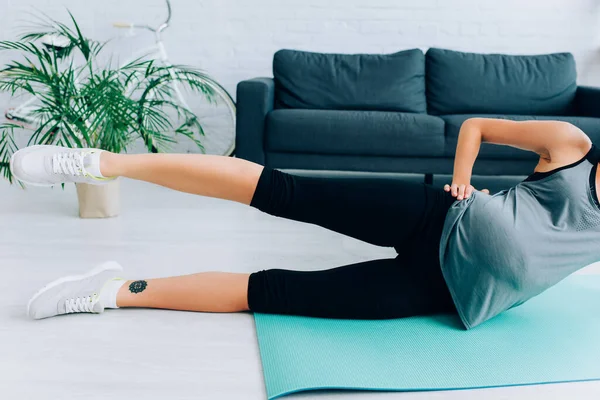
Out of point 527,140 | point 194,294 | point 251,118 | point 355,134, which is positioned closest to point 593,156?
point 527,140

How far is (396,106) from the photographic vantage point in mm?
3764

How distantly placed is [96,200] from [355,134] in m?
1.43

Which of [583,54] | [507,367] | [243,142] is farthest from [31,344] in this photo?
[583,54]

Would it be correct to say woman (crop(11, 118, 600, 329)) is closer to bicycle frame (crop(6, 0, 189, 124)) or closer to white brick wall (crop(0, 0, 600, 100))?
bicycle frame (crop(6, 0, 189, 124))

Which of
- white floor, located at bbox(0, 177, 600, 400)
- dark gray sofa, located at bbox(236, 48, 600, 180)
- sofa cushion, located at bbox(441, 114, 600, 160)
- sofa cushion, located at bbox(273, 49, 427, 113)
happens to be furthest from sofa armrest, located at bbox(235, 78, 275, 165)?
sofa cushion, located at bbox(441, 114, 600, 160)

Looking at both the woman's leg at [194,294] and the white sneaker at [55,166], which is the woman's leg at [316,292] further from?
the white sneaker at [55,166]

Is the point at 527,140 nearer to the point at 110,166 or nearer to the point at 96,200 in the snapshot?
the point at 110,166

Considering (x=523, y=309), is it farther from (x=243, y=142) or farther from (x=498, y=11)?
(x=498, y=11)

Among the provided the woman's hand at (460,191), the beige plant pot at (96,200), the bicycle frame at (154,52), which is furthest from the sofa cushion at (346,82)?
the woman's hand at (460,191)

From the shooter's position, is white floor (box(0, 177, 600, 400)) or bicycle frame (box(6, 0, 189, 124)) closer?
white floor (box(0, 177, 600, 400))

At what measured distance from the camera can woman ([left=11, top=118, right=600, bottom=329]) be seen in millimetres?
1495

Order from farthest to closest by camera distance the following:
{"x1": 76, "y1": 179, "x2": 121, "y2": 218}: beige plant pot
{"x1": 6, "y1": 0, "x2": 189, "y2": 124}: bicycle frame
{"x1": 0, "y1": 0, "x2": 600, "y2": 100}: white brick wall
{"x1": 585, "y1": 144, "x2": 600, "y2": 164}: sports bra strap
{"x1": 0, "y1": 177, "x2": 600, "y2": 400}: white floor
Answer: {"x1": 0, "y1": 0, "x2": 600, "y2": 100}: white brick wall, {"x1": 6, "y1": 0, "x2": 189, "y2": 124}: bicycle frame, {"x1": 76, "y1": 179, "x2": 121, "y2": 218}: beige plant pot, {"x1": 585, "y1": 144, "x2": 600, "y2": 164}: sports bra strap, {"x1": 0, "y1": 177, "x2": 600, "y2": 400}: white floor

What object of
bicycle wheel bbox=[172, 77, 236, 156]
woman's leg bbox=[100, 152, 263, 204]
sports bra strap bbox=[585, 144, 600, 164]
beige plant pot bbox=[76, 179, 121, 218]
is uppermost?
sports bra strap bbox=[585, 144, 600, 164]

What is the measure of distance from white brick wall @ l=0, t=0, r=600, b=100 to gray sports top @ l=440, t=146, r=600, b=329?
2944 millimetres
